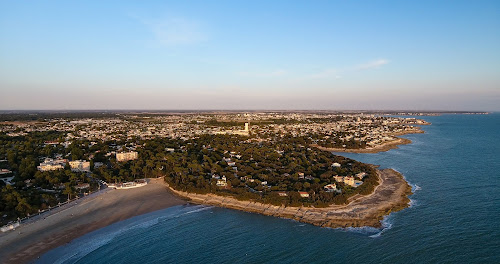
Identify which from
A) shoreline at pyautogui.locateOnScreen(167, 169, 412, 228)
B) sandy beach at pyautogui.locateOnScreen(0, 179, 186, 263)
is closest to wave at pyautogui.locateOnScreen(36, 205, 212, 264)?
sandy beach at pyautogui.locateOnScreen(0, 179, 186, 263)

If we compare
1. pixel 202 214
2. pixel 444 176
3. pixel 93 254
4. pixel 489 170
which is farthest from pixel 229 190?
→ pixel 489 170

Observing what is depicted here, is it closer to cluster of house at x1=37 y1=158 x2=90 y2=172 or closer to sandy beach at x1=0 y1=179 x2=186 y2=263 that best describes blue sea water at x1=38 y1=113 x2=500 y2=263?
sandy beach at x1=0 y1=179 x2=186 y2=263

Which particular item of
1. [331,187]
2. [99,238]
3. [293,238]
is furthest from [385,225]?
[99,238]

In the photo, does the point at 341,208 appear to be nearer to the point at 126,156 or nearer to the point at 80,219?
the point at 80,219

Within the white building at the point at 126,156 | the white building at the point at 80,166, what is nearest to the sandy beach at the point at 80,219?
the white building at the point at 80,166

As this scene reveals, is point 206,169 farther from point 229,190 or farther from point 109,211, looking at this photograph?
point 109,211

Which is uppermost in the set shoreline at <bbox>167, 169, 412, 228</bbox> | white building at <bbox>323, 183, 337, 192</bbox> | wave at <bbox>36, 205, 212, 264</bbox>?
white building at <bbox>323, 183, 337, 192</bbox>
